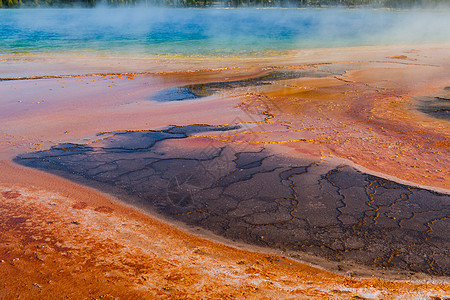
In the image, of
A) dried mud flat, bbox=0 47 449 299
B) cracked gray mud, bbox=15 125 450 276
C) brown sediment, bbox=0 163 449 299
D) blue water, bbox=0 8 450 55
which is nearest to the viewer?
brown sediment, bbox=0 163 449 299

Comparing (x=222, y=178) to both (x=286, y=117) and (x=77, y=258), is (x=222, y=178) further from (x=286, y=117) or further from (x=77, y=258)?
(x=286, y=117)

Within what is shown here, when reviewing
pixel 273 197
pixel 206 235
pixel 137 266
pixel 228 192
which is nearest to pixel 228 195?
pixel 228 192

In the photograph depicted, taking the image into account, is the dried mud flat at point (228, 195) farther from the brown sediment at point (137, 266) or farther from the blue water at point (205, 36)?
the blue water at point (205, 36)

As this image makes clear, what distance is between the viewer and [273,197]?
5.03 meters

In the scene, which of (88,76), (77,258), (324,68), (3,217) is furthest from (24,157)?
(324,68)

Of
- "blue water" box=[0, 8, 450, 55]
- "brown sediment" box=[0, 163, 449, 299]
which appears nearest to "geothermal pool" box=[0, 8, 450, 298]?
"brown sediment" box=[0, 163, 449, 299]

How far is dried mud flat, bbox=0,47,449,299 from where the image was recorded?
344cm

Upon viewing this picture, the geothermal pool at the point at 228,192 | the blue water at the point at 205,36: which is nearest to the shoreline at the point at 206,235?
the geothermal pool at the point at 228,192

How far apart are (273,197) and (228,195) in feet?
2.11

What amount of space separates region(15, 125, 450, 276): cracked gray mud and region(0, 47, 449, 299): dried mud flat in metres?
0.02

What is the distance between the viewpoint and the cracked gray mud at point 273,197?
13.2ft

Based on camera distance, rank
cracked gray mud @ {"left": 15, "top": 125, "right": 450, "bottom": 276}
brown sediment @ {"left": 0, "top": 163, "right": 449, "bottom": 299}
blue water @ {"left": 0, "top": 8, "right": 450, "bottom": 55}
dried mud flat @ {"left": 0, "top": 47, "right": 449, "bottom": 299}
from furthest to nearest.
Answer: blue water @ {"left": 0, "top": 8, "right": 450, "bottom": 55}, cracked gray mud @ {"left": 15, "top": 125, "right": 450, "bottom": 276}, dried mud flat @ {"left": 0, "top": 47, "right": 449, "bottom": 299}, brown sediment @ {"left": 0, "top": 163, "right": 449, "bottom": 299}

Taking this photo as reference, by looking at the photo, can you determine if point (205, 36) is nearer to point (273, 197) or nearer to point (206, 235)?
point (273, 197)

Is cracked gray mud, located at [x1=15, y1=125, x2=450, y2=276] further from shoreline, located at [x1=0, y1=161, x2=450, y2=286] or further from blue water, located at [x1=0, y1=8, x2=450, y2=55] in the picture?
blue water, located at [x1=0, y1=8, x2=450, y2=55]
